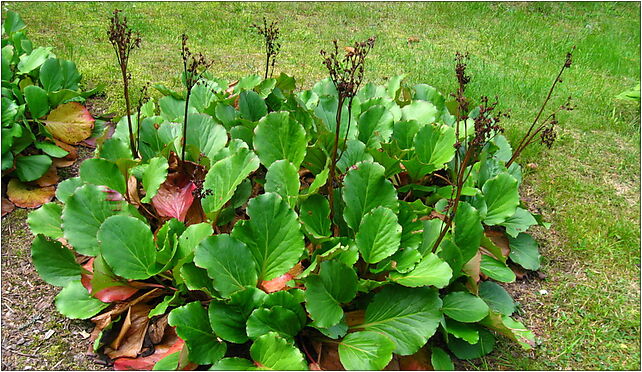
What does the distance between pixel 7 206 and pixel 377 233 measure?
211 centimetres

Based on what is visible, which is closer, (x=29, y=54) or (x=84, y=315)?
(x=84, y=315)

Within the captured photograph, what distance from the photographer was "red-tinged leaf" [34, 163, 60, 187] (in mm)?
3320

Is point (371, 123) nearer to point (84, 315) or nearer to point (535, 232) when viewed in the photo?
point (535, 232)

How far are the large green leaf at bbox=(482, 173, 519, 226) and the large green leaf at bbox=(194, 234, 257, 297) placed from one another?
Answer: 129cm

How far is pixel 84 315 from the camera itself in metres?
2.42

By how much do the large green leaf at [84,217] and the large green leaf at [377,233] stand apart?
1166 mm

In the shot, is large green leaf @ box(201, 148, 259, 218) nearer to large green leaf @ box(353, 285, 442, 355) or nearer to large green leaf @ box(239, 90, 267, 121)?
large green leaf @ box(239, 90, 267, 121)

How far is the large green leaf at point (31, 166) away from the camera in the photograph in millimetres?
3230

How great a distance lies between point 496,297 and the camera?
8.82 feet

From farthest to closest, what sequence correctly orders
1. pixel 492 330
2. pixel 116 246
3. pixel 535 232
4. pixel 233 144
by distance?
pixel 535 232, pixel 233 144, pixel 492 330, pixel 116 246

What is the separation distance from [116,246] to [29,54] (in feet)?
7.65

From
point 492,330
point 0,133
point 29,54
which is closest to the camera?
point 492,330

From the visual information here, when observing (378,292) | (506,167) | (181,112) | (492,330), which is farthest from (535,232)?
(181,112)

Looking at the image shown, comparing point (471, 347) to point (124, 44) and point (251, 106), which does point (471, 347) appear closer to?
point (251, 106)
